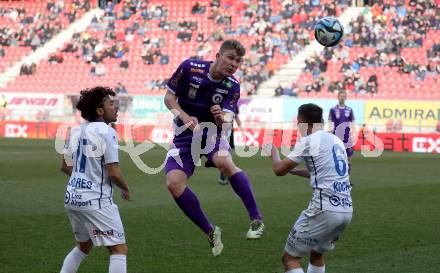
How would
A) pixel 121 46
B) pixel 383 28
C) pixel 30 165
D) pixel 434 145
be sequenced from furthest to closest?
pixel 121 46 < pixel 383 28 < pixel 434 145 < pixel 30 165

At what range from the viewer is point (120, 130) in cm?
3925

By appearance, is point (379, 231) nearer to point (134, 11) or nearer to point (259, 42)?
point (259, 42)

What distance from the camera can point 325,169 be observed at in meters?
7.52

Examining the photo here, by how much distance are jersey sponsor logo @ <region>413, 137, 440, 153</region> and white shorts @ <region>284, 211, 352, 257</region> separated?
26607mm

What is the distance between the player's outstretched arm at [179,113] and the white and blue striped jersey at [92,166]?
1.61m

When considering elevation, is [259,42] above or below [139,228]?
above

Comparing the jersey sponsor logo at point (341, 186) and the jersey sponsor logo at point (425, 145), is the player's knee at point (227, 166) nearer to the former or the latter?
the jersey sponsor logo at point (341, 186)

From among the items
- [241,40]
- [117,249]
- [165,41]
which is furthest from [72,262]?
[165,41]

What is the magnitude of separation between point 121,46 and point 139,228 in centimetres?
3368

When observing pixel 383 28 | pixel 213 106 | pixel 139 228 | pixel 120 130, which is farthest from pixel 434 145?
pixel 213 106

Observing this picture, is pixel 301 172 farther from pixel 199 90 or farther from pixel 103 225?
pixel 103 225

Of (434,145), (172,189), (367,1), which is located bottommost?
(434,145)

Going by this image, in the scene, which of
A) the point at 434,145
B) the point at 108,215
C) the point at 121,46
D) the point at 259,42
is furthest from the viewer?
the point at 121,46

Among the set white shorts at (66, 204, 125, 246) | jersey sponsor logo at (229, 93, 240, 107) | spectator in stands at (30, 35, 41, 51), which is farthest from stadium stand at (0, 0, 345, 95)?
white shorts at (66, 204, 125, 246)
